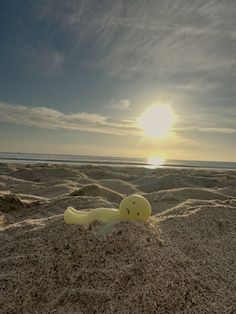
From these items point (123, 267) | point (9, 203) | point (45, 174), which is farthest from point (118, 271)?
point (45, 174)

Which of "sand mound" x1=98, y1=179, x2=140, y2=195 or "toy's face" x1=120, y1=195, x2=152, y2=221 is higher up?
"toy's face" x1=120, y1=195, x2=152, y2=221

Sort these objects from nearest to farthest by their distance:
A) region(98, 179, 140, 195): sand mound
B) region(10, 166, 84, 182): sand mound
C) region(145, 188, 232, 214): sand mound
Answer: region(145, 188, 232, 214): sand mound < region(98, 179, 140, 195): sand mound < region(10, 166, 84, 182): sand mound

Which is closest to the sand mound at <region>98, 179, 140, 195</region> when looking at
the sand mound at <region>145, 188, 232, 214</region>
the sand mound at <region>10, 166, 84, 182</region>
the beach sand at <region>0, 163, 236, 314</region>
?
the sand mound at <region>145, 188, 232, 214</region>

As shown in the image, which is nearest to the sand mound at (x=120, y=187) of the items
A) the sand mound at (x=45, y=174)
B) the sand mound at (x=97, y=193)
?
the sand mound at (x=97, y=193)

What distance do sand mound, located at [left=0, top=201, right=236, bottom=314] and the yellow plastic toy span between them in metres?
0.09

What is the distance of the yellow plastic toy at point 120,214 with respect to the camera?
110 inches

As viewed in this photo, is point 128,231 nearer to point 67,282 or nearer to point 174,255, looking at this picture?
point 174,255

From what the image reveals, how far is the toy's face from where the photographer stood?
2.79m

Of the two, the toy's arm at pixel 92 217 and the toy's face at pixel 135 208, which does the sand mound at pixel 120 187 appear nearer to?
the toy's arm at pixel 92 217

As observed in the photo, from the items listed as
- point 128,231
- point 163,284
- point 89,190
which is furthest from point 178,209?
point 89,190

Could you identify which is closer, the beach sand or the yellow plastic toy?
the beach sand

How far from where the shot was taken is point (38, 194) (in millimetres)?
6934

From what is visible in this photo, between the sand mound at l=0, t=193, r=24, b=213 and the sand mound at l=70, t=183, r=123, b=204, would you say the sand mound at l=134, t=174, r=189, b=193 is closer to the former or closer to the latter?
the sand mound at l=70, t=183, r=123, b=204

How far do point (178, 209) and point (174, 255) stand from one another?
4.48 feet
